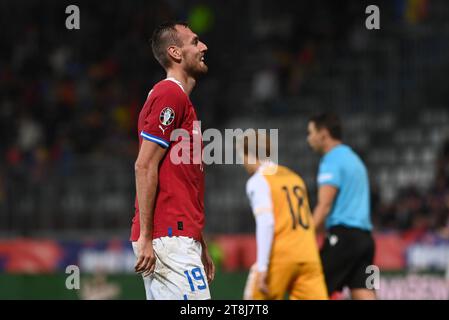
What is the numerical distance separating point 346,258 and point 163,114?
3.92 meters

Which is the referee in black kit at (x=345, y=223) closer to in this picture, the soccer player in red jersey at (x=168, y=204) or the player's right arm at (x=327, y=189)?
the player's right arm at (x=327, y=189)

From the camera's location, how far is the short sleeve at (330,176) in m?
9.59

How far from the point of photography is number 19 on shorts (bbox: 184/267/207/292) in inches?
236

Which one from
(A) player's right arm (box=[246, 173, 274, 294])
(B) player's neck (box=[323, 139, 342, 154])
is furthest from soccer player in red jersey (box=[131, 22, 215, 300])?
(B) player's neck (box=[323, 139, 342, 154])

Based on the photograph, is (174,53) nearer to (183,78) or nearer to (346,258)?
(183,78)

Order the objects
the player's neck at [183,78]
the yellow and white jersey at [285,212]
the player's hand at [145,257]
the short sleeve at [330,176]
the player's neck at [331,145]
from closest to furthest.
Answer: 1. the player's hand at [145,257]
2. the player's neck at [183,78]
3. the yellow and white jersey at [285,212]
4. the short sleeve at [330,176]
5. the player's neck at [331,145]

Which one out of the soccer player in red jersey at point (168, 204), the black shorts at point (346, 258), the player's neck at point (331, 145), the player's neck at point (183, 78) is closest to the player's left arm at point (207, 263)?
the soccer player in red jersey at point (168, 204)

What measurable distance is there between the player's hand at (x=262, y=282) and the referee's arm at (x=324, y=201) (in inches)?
34.2

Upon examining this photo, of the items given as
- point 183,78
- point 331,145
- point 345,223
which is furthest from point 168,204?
point 331,145

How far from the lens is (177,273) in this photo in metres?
6.02

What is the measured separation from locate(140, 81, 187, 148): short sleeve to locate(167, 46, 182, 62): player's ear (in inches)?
10.7

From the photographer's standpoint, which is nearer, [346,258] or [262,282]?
[262,282]

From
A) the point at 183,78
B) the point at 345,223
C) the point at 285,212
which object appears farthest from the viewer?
the point at 345,223

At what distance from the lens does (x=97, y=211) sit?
16312 mm
